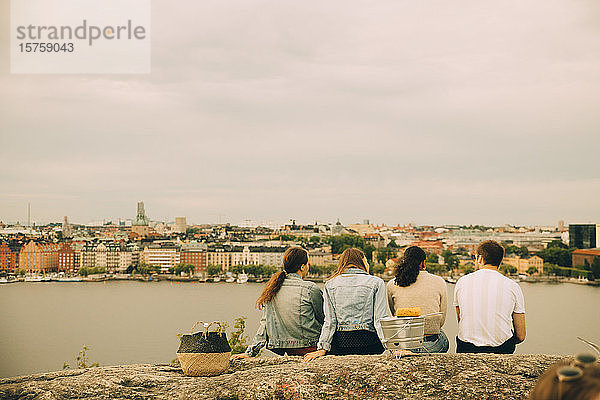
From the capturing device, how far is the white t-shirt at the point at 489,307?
2768 millimetres

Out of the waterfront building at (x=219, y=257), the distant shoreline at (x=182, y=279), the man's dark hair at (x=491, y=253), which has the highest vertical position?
the man's dark hair at (x=491, y=253)

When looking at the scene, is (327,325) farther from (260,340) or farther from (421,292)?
(421,292)

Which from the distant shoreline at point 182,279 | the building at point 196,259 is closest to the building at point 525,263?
the distant shoreline at point 182,279

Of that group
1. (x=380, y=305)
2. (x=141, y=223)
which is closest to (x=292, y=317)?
(x=380, y=305)

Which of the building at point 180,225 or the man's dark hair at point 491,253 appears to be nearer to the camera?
the man's dark hair at point 491,253

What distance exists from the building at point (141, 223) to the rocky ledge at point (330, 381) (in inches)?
2803

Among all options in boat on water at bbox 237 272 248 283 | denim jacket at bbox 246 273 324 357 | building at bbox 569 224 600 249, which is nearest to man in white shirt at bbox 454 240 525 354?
denim jacket at bbox 246 273 324 357

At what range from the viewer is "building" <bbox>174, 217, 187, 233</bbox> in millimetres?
78938

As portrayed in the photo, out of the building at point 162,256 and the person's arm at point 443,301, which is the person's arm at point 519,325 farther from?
the building at point 162,256

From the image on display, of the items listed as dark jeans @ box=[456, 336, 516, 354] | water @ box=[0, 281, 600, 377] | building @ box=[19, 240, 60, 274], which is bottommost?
water @ box=[0, 281, 600, 377]

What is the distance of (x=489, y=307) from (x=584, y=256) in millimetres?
57726

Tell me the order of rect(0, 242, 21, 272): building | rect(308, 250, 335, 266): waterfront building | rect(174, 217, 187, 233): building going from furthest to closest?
rect(174, 217, 187, 233): building < rect(308, 250, 335, 266): waterfront building < rect(0, 242, 21, 272): building

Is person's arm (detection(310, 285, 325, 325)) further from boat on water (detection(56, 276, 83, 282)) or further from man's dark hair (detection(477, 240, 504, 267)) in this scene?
boat on water (detection(56, 276, 83, 282))

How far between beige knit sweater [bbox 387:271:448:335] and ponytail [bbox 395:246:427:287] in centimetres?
3
